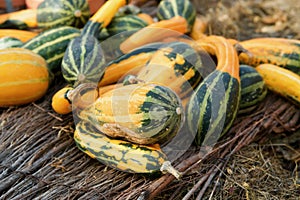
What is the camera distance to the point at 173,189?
238 cm

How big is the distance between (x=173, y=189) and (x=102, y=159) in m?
0.39

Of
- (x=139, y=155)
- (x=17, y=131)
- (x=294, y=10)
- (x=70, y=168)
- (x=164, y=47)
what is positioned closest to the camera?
(x=139, y=155)

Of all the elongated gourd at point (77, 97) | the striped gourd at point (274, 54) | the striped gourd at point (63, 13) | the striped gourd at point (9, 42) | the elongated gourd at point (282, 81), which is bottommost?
the elongated gourd at point (282, 81)

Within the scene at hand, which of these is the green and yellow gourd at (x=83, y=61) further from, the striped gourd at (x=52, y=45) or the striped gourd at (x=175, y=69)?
the striped gourd at (x=175, y=69)

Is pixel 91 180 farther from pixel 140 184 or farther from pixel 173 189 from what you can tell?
pixel 173 189

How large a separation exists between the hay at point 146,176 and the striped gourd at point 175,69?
36cm

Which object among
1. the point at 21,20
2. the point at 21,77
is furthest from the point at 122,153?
the point at 21,20

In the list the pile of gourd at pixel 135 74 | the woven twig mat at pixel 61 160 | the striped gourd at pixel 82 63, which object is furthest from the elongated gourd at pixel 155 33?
the woven twig mat at pixel 61 160

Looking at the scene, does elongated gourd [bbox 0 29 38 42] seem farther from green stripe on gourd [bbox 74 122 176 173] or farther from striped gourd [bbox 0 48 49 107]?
green stripe on gourd [bbox 74 122 176 173]

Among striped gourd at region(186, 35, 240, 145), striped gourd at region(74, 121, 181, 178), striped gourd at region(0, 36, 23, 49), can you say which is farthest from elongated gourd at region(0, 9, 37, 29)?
striped gourd at region(186, 35, 240, 145)

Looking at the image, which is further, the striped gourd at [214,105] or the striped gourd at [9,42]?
the striped gourd at [9,42]

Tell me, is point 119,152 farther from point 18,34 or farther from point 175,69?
point 18,34

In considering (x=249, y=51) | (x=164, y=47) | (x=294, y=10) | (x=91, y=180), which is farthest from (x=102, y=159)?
(x=294, y=10)

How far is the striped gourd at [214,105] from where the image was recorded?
8.23 ft
